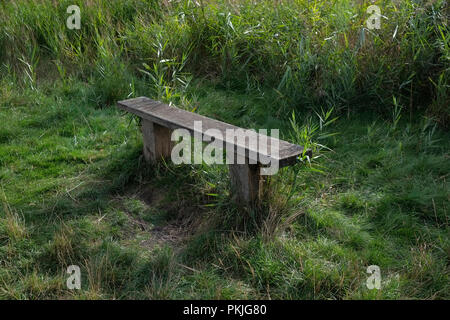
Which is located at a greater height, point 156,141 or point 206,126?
point 206,126

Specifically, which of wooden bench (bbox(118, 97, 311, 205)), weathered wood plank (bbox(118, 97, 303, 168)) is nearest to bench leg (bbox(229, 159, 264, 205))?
wooden bench (bbox(118, 97, 311, 205))

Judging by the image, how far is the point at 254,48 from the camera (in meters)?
5.62

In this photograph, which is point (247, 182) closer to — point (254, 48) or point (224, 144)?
point (224, 144)

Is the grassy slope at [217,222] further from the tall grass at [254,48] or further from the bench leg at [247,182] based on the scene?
the tall grass at [254,48]

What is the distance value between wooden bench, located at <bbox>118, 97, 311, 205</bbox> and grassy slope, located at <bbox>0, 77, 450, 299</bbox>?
0.13m

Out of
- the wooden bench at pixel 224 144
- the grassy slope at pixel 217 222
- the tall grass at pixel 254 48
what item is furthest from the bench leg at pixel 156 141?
the tall grass at pixel 254 48

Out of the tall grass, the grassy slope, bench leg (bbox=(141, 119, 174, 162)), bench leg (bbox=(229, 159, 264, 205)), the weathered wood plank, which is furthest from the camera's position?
the tall grass

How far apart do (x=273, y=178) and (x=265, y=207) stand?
0.64ft

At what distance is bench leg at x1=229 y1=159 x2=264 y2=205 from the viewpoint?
329 cm

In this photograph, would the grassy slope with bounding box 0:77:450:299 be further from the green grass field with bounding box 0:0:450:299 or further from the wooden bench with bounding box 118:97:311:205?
the wooden bench with bounding box 118:97:311:205

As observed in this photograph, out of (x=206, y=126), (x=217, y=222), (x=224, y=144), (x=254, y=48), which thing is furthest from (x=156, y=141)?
(x=254, y=48)

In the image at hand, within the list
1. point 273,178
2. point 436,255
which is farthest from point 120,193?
point 436,255

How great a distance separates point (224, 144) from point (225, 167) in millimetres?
454

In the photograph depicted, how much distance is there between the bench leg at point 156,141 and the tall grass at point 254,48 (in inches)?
21.7
